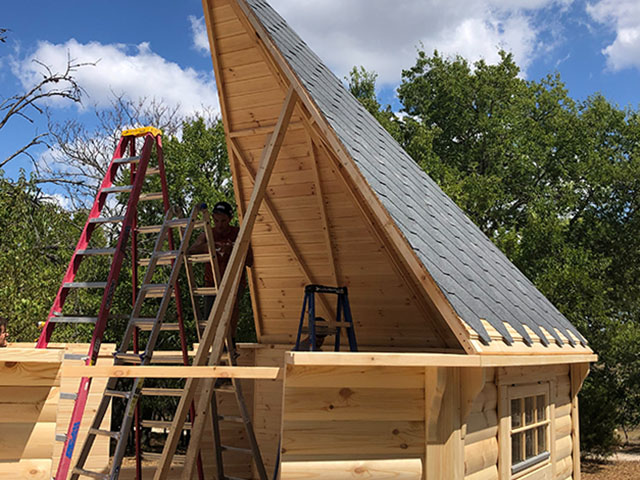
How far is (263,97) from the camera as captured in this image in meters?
6.54

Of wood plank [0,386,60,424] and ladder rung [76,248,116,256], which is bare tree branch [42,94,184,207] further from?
wood plank [0,386,60,424]

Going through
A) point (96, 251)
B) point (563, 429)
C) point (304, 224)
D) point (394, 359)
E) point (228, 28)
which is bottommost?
point (563, 429)

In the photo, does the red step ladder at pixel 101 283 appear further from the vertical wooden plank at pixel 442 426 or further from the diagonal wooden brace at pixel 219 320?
the vertical wooden plank at pixel 442 426

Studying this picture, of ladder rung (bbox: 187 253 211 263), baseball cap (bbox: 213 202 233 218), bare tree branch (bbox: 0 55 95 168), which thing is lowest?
ladder rung (bbox: 187 253 211 263)

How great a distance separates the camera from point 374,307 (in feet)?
24.5

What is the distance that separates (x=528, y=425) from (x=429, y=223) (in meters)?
2.17

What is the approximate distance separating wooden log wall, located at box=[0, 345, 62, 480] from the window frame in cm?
354

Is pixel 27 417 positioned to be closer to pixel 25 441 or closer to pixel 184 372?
pixel 25 441

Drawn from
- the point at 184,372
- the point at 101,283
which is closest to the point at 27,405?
the point at 184,372

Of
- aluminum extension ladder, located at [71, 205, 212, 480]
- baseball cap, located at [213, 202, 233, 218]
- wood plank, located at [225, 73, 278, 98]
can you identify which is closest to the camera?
aluminum extension ladder, located at [71, 205, 212, 480]

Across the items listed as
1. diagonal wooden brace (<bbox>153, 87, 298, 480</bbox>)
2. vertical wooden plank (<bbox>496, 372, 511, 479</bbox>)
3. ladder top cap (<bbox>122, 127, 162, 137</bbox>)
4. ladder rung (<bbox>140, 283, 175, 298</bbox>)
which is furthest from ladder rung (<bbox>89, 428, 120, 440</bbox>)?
vertical wooden plank (<bbox>496, 372, 511, 479</bbox>)

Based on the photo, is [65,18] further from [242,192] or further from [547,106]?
[547,106]

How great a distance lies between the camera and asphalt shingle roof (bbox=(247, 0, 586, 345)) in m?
4.31

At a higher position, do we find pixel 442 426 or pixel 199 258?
pixel 199 258
